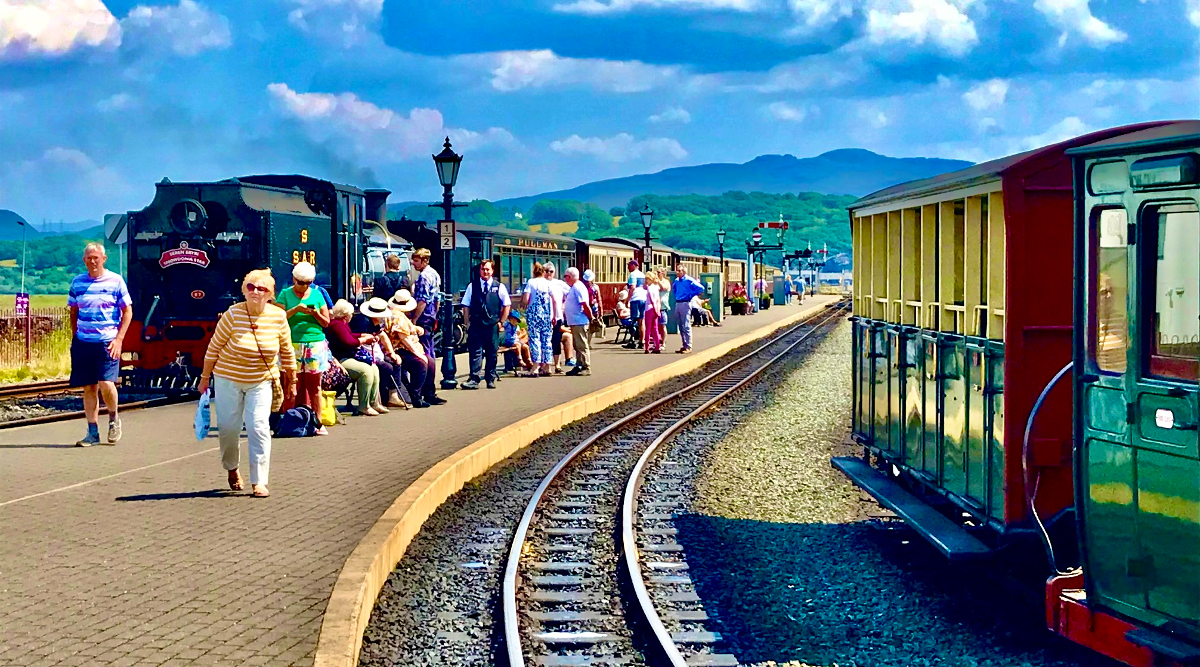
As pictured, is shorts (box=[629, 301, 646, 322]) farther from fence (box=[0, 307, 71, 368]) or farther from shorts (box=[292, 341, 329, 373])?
shorts (box=[292, 341, 329, 373])

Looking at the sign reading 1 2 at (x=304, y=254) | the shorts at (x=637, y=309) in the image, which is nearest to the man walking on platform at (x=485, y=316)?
the sign reading 1 2 at (x=304, y=254)

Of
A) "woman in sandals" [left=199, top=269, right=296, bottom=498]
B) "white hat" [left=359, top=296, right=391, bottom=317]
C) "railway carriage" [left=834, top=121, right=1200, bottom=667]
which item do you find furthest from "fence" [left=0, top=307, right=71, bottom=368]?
"railway carriage" [left=834, top=121, right=1200, bottom=667]

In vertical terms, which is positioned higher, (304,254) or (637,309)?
(304,254)

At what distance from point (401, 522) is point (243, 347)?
1911 mm

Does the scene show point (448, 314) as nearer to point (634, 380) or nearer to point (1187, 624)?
point (634, 380)

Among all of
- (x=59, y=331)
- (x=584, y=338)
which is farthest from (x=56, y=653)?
(x=59, y=331)

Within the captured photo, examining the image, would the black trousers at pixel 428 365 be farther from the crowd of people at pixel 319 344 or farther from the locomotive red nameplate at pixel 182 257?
the locomotive red nameplate at pixel 182 257

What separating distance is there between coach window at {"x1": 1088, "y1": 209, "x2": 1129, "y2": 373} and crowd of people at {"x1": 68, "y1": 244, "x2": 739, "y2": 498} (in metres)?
5.98

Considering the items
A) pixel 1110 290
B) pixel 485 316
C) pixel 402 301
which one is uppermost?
pixel 1110 290

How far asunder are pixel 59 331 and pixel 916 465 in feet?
80.6

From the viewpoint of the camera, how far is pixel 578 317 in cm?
2173

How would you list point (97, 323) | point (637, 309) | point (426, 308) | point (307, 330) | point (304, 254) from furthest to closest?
point (637, 309) → point (304, 254) → point (426, 308) → point (307, 330) → point (97, 323)

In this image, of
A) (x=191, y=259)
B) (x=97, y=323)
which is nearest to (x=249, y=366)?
(x=97, y=323)

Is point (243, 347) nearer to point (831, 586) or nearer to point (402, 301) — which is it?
point (831, 586)
